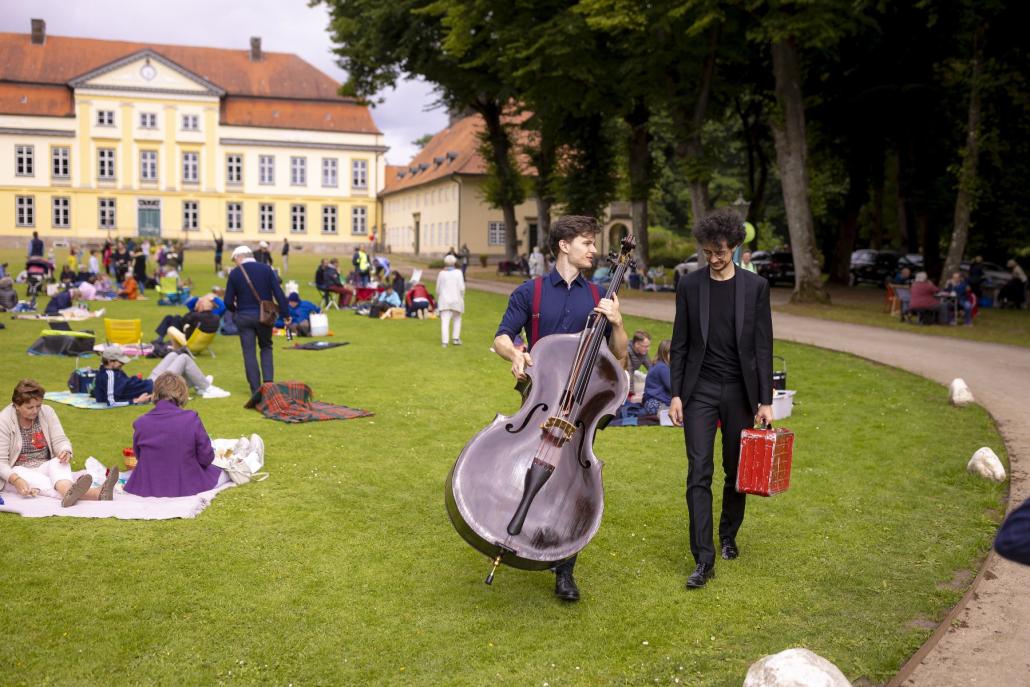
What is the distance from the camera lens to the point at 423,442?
10.9m

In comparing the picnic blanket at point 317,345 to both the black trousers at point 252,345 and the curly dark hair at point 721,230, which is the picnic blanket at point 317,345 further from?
the curly dark hair at point 721,230

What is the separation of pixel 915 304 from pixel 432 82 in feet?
77.2

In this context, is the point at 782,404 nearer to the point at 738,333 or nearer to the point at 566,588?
the point at 738,333

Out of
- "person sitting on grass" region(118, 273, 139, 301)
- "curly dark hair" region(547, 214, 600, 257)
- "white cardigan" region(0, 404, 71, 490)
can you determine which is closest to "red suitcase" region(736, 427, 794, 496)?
"curly dark hair" region(547, 214, 600, 257)

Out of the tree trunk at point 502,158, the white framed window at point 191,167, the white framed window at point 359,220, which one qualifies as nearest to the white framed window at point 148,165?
the white framed window at point 191,167

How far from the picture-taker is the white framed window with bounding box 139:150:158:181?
7619 centimetres

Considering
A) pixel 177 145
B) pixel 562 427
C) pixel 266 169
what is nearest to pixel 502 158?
pixel 266 169

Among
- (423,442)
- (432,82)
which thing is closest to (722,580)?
(423,442)

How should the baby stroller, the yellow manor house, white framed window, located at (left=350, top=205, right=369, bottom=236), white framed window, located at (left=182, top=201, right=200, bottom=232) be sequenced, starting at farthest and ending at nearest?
white framed window, located at (left=350, top=205, right=369, bottom=236), white framed window, located at (left=182, top=201, right=200, bottom=232), the yellow manor house, the baby stroller

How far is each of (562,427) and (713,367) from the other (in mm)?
1427

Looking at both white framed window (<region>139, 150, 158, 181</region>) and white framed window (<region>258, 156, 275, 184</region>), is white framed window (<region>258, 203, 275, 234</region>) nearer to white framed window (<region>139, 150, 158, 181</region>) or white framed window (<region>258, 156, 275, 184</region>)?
white framed window (<region>258, 156, 275, 184</region>)

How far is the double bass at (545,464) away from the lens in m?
5.04

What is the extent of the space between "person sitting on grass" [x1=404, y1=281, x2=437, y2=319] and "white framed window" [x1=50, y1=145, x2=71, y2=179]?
5724 centimetres

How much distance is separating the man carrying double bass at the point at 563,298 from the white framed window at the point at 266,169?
76.7m
